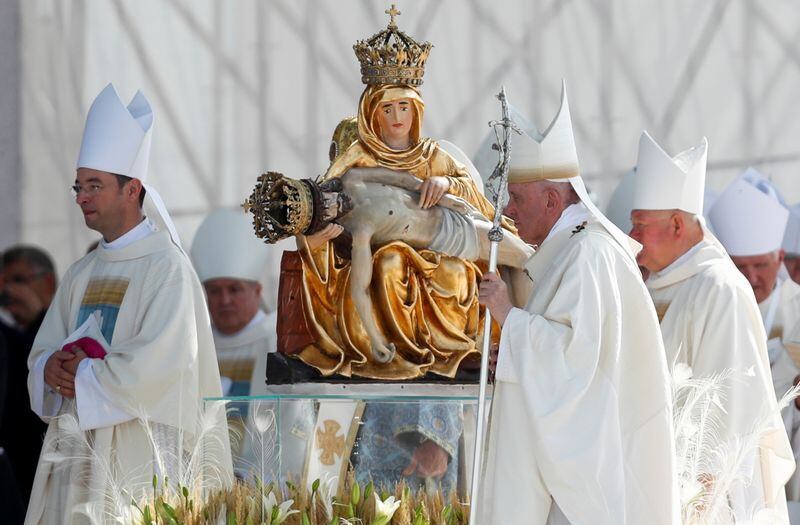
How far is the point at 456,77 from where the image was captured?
11195 mm

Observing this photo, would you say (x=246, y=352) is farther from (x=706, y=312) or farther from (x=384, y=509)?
(x=384, y=509)

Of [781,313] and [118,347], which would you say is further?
[781,313]

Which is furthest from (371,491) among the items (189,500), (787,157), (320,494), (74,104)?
(74,104)

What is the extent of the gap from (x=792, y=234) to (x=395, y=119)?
3.90m

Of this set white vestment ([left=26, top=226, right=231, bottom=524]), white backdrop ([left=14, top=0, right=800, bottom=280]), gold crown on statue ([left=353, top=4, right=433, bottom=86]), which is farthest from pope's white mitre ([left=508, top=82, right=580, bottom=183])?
white backdrop ([left=14, top=0, right=800, bottom=280])

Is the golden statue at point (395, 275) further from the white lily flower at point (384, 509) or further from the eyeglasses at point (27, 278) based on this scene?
the eyeglasses at point (27, 278)

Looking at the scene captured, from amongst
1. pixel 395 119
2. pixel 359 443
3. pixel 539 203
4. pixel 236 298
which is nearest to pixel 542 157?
pixel 539 203

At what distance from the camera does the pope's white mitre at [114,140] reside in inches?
266

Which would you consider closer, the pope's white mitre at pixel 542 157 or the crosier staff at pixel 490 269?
the crosier staff at pixel 490 269

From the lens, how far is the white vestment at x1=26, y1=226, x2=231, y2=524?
21.1 feet

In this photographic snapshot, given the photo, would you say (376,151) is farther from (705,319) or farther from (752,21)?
(752,21)

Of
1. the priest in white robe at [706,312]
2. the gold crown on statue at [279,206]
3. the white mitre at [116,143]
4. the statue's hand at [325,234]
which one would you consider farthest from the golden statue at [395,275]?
the white mitre at [116,143]

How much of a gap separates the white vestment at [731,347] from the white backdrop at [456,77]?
432cm

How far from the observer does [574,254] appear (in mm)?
5188
